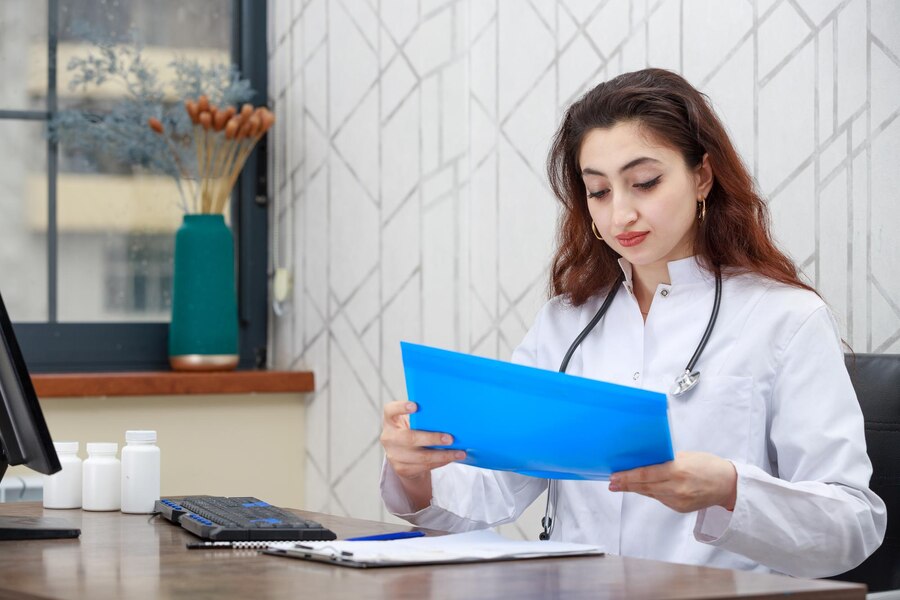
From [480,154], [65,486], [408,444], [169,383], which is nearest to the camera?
[408,444]

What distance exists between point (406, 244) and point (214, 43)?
37.5 inches

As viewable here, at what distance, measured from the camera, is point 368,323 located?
308 centimetres

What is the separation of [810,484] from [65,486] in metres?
1.06

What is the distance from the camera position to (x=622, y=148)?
5.73 ft

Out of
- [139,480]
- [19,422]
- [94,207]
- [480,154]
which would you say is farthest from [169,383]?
[19,422]

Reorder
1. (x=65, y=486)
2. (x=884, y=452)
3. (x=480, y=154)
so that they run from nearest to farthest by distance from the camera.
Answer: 1. (x=884, y=452)
2. (x=65, y=486)
3. (x=480, y=154)

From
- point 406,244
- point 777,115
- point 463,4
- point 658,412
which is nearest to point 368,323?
point 406,244

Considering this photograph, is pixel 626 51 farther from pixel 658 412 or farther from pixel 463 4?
pixel 658 412

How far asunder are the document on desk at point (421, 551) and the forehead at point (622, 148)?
60 centimetres

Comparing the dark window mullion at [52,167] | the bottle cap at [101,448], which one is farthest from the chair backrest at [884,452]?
the dark window mullion at [52,167]

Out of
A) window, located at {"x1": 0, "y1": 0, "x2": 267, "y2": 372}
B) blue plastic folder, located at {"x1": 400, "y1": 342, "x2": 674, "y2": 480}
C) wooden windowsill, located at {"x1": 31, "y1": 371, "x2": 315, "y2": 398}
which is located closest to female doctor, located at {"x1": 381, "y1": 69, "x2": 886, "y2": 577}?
blue plastic folder, located at {"x1": 400, "y1": 342, "x2": 674, "y2": 480}

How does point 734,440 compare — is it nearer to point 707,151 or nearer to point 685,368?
point 685,368

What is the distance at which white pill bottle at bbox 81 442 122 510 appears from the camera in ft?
5.93

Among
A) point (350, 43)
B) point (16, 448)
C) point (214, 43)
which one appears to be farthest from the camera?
point (214, 43)
